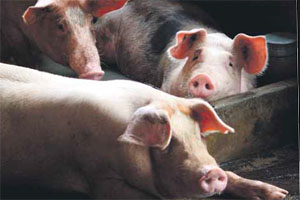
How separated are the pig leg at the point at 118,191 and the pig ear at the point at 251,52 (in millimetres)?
1228

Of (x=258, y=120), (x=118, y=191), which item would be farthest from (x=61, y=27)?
(x=118, y=191)

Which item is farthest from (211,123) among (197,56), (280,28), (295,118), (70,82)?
(280,28)

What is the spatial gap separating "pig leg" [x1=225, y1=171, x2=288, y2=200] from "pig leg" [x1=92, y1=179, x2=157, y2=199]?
47 cm

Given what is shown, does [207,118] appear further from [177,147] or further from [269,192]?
[269,192]

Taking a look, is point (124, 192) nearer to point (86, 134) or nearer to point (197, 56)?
point (86, 134)

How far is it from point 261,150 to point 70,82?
1.19m

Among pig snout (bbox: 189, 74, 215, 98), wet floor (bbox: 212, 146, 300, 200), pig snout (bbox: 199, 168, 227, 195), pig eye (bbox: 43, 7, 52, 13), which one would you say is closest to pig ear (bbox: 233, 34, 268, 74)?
pig snout (bbox: 189, 74, 215, 98)

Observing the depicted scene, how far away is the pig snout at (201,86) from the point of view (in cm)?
295

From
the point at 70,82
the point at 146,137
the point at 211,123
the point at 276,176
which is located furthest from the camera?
Answer: the point at 276,176

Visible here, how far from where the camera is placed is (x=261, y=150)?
10.3 ft

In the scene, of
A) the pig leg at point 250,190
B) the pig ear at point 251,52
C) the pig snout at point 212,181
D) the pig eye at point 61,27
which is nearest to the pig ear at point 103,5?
Answer: the pig eye at point 61,27

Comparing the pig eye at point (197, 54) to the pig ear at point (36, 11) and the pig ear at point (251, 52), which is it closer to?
the pig ear at point (251, 52)

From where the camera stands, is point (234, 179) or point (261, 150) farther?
point (261, 150)

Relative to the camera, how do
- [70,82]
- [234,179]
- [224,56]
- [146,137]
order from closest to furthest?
[146,137]
[70,82]
[234,179]
[224,56]
